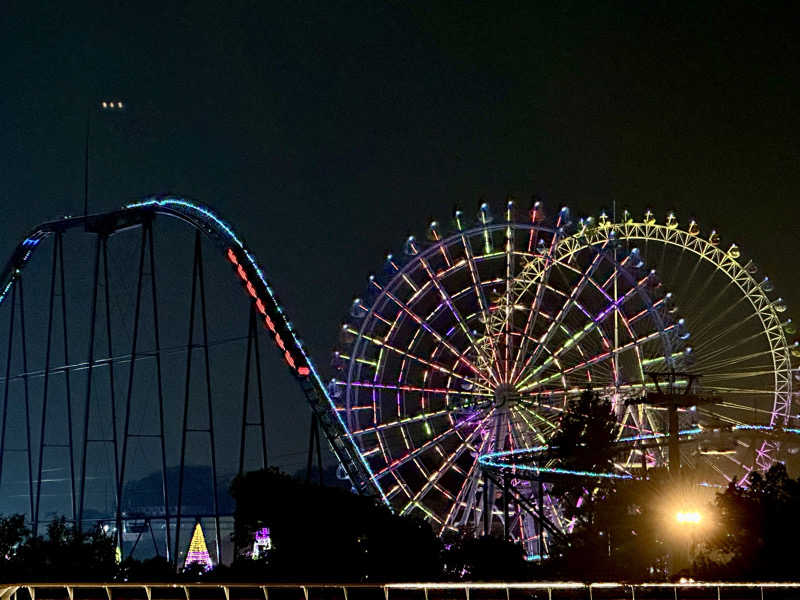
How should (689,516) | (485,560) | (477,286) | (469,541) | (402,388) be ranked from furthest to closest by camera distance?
1. (402,388)
2. (477,286)
3. (469,541)
4. (485,560)
5. (689,516)

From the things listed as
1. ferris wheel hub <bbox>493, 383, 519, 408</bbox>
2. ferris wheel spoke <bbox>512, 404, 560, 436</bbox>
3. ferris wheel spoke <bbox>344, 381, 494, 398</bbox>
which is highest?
ferris wheel spoke <bbox>344, 381, 494, 398</bbox>

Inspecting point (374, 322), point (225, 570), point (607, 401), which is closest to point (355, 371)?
point (374, 322)

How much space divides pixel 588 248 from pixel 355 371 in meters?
9.49

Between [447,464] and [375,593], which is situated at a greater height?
[447,464]

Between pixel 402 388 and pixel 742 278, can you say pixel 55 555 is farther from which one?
pixel 742 278

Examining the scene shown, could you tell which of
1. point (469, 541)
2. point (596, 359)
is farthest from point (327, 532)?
point (596, 359)

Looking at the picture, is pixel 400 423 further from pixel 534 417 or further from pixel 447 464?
pixel 534 417

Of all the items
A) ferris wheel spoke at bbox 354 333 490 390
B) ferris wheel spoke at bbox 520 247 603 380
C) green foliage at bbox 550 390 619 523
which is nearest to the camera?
green foliage at bbox 550 390 619 523

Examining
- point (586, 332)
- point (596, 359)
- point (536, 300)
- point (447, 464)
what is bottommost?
point (447, 464)

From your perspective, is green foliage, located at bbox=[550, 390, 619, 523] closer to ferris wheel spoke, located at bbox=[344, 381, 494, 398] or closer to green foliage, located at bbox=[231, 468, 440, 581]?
ferris wheel spoke, located at bbox=[344, 381, 494, 398]

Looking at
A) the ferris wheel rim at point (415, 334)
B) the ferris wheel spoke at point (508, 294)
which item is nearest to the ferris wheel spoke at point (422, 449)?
the ferris wheel rim at point (415, 334)

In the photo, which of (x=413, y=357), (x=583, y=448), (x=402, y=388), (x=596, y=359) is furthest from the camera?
(x=402, y=388)

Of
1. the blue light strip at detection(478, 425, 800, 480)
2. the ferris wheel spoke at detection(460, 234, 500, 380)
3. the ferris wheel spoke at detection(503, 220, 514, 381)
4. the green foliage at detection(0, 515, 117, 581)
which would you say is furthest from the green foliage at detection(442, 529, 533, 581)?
the green foliage at detection(0, 515, 117, 581)

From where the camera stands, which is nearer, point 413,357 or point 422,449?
point 422,449
